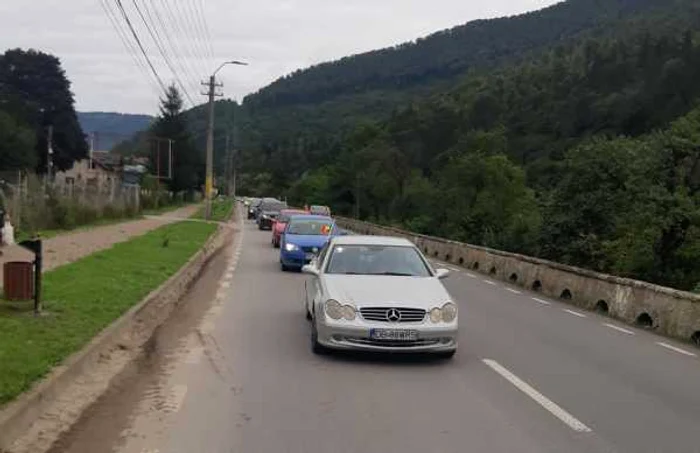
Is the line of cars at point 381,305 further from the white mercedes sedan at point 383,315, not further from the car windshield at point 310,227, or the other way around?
the car windshield at point 310,227

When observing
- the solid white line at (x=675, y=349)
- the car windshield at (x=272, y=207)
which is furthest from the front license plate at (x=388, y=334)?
the car windshield at (x=272, y=207)

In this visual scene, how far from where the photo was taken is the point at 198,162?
10944cm

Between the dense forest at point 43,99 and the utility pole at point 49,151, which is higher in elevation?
the dense forest at point 43,99

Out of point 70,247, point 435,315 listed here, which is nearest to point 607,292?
point 435,315

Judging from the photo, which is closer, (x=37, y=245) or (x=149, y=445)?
(x=149, y=445)

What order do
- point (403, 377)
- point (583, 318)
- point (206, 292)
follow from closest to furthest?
point (403, 377) → point (583, 318) → point (206, 292)

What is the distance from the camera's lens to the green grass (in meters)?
7.98

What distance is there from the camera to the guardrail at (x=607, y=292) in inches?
537

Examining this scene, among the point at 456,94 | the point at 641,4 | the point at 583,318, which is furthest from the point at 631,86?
the point at 583,318

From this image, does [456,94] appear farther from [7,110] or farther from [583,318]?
[583,318]

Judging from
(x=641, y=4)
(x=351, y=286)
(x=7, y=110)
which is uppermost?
(x=641, y=4)

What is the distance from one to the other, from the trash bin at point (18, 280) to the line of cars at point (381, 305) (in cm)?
383

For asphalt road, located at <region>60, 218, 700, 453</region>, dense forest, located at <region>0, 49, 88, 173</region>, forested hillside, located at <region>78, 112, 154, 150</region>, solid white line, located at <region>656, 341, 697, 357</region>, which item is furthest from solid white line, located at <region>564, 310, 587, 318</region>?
forested hillside, located at <region>78, 112, 154, 150</region>

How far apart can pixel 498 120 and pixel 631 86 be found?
14588mm
